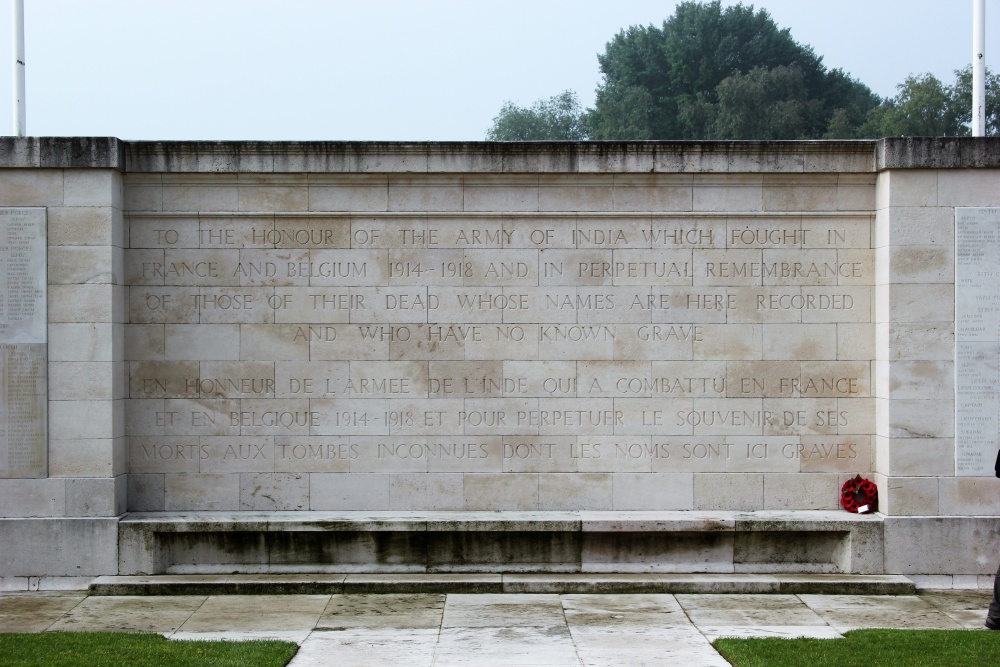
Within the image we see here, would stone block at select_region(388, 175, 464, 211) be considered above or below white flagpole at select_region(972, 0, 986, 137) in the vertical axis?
below

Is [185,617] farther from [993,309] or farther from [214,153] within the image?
[993,309]

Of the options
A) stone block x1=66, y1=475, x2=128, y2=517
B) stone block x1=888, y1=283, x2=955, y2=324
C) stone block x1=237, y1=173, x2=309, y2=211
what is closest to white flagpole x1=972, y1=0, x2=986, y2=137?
stone block x1=888, y1=283, x2=955, y2=324

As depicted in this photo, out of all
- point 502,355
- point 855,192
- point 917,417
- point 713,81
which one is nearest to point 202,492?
point 502,355

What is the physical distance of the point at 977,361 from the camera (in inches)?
472

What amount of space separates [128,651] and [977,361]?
9.31 metres

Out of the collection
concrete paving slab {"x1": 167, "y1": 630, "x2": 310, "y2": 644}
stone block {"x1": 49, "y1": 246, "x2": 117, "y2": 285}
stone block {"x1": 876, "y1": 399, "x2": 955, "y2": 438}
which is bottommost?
concrete paving slab {"x1": 167, "y1": 630, "x2": 310, "y2": 644}

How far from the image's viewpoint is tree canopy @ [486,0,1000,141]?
65.8 metres

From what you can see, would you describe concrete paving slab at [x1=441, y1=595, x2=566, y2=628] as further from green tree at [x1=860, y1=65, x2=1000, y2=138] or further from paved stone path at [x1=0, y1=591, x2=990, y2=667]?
green tree at [x1=860, y1=65, x2=1000, y2=138]

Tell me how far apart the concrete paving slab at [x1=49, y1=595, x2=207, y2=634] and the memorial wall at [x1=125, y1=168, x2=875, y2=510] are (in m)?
1.41

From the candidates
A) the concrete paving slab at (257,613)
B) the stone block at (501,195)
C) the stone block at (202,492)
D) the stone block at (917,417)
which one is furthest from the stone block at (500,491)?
the stone block at (917,417)

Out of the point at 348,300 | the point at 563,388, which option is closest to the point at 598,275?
the point at 563,388

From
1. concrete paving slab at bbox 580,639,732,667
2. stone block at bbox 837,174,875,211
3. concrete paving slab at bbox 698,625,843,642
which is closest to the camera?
concrete paving slab at bbox 580,639,732,667

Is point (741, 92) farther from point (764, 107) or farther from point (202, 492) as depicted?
point (202, 492)

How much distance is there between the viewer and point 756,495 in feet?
41.1
